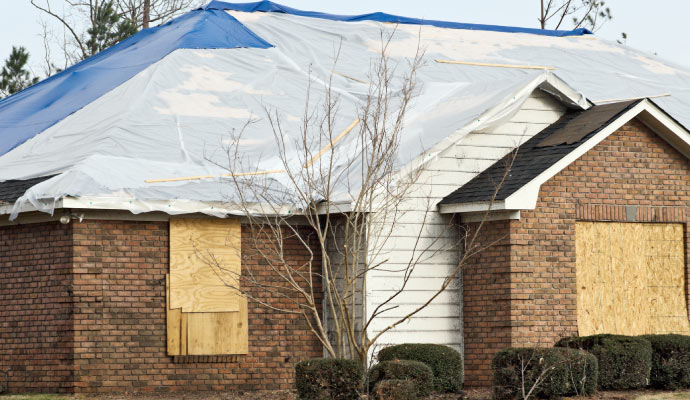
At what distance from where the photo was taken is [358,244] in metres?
14.3

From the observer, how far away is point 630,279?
15.4 metres

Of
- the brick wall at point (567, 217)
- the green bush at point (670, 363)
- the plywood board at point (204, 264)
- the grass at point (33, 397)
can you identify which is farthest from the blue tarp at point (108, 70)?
the green bush at point (670, 363)

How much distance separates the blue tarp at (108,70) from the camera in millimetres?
17203

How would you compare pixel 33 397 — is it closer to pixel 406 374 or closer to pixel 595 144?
pixel 406 374

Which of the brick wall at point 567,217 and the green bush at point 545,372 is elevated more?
the brick wall at point 567,217

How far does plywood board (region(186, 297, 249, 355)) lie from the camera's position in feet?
47.7

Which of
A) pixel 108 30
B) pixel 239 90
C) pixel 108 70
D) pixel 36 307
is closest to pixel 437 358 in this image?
pixel 36 307

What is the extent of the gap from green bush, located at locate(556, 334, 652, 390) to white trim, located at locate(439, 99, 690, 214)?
2124mm

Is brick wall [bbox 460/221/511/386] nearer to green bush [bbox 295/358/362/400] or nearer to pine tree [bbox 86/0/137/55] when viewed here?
green bush [bbox 295/358/362/400]

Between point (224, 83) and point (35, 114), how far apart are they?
330cm

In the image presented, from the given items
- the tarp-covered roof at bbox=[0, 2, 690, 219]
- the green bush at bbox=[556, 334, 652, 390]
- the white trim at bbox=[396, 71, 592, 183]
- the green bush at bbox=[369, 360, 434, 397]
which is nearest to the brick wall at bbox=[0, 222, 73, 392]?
the tarp-covered roof at bbox=[0, 2, 690, 219]

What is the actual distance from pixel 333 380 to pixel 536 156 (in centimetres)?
508

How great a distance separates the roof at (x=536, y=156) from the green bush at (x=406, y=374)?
9.85 ft

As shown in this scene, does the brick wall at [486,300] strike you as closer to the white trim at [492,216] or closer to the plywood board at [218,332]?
the white trim at [492,216]
